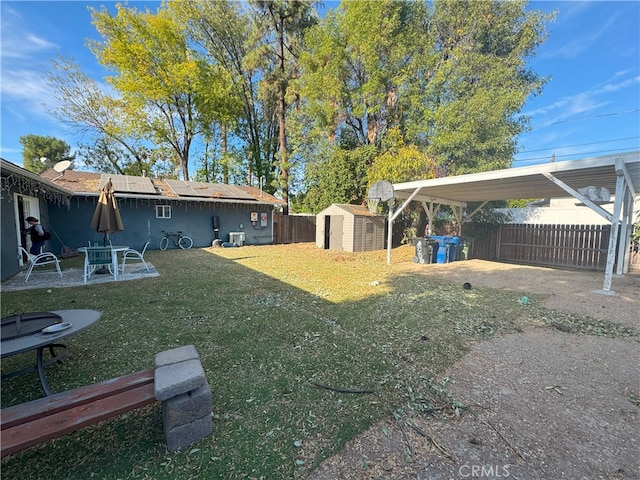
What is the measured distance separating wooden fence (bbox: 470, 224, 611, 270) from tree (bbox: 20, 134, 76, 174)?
32475 millimetres

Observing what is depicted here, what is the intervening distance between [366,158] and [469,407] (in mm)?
13205

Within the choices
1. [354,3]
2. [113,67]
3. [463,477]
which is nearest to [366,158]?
[354,3]

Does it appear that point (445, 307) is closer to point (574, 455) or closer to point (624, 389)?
point (624, 389)

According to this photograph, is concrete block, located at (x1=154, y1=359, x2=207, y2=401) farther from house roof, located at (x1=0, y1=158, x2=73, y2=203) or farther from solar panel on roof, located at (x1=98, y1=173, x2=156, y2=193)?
solar panel on roof, located at (x1=98, y1=173, x2=156, y2=193)

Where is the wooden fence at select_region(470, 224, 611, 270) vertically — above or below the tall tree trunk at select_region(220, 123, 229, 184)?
below

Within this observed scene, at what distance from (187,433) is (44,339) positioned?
1.37m

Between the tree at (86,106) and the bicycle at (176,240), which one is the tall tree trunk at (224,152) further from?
the bicycle at (176,240)

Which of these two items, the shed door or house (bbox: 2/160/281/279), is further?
the shed door

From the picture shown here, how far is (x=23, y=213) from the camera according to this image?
753cm

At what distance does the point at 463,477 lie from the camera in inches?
62.4

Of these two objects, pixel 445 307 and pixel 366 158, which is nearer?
pixel 445 307

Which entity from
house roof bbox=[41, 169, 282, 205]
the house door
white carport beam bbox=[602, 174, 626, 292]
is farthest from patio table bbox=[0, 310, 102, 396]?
house roof bbox=[41, 169, 282, 205]

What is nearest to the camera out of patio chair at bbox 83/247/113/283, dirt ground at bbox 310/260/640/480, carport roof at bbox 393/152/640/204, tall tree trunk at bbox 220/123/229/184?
dirt ground at bbox 310/260/640/480

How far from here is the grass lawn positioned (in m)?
1.70
